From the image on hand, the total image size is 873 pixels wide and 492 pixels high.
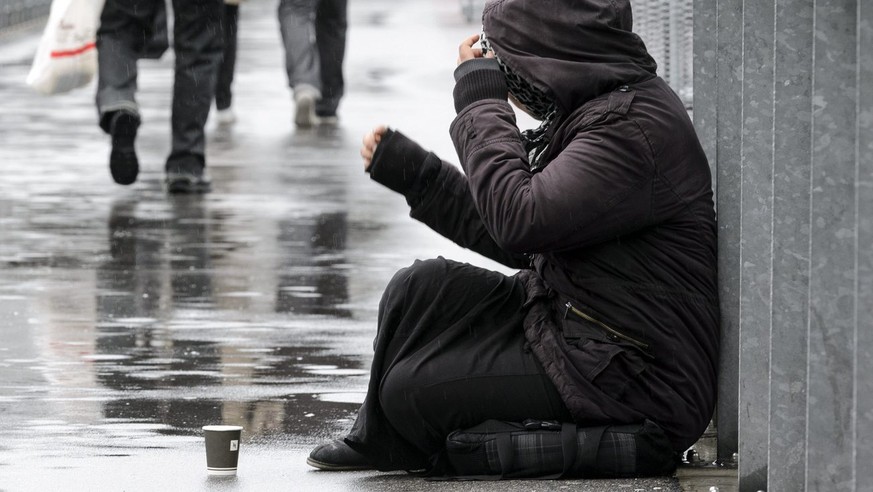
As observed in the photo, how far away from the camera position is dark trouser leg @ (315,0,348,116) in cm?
1490

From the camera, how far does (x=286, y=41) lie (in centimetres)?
1405

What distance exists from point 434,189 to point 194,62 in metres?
6.04

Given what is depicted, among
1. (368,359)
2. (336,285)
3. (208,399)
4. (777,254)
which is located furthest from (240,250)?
(777,254)

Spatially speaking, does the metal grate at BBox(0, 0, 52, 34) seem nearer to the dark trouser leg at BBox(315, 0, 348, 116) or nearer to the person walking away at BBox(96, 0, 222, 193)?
the dark trouser leg at BBox(315, 0, 348, 116)

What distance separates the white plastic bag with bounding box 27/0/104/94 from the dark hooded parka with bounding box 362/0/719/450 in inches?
236

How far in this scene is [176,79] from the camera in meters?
10.8

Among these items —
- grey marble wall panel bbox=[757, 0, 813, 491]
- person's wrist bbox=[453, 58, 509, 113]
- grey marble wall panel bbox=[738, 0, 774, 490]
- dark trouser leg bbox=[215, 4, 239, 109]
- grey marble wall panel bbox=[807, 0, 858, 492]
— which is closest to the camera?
grey marble wall panel bbox=[807, 0, 858, 492]

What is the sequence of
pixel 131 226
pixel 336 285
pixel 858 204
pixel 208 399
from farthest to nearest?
pixel 131 226 < pixel 336 285 < pixel 208 399 < pixel 858 204

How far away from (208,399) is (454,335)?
1.29m

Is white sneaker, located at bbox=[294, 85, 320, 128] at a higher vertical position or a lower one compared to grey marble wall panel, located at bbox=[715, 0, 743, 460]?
lower

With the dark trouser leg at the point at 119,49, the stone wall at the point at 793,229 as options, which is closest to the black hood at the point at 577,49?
the stone wall at the point at 793,229

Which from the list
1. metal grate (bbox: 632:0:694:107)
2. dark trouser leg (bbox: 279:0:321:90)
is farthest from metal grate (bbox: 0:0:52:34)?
metal grate (bbox: 632:0:694:107)

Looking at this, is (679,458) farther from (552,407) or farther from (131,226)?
(131,226)

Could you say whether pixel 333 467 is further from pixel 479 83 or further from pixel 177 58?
pixel 177 58
